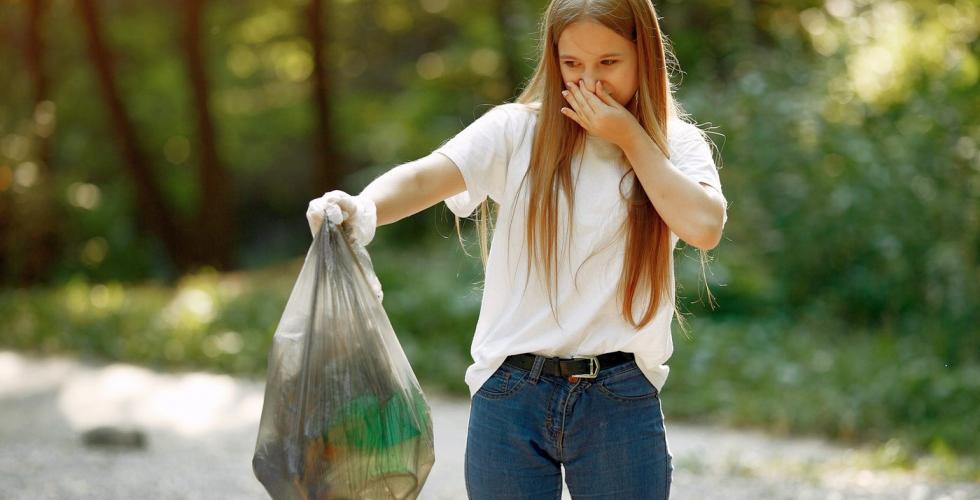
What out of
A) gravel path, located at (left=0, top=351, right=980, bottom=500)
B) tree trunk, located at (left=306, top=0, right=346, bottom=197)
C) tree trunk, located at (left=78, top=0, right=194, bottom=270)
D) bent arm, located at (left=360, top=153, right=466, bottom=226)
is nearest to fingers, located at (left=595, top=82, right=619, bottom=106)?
bent arm, located at (left=360, top=153, right=466, bottom=226)

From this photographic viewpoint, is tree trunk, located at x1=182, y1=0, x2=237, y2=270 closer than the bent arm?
No

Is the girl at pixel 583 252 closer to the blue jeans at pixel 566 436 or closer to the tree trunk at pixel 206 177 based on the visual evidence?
the blue jeans at pixel 566 436

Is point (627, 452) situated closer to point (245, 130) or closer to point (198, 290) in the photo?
point (198, 290)

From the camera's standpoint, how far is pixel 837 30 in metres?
10.5

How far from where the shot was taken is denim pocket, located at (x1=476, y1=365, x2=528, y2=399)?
231cm

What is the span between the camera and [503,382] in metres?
2.32

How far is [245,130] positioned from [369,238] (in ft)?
55.3

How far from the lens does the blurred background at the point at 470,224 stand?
26.6 ft

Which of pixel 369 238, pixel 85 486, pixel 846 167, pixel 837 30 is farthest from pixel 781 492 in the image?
pixel 837 30

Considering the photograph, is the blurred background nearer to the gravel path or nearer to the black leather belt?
the gravel path

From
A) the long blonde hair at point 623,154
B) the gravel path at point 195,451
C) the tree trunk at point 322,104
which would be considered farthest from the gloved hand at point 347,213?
the tree trunk at point 322,104

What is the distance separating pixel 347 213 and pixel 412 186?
16cm

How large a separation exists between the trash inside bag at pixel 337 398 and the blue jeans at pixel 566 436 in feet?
0.51

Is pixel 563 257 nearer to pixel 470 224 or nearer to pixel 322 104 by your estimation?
pixel 470 224
